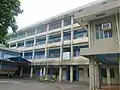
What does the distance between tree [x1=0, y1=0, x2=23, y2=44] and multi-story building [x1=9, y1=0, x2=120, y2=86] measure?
5.85m

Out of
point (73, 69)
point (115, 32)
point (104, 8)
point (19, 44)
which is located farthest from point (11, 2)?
point (19, 44)

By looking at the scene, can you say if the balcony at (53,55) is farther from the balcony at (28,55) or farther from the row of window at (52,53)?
the balcony at (28,55)

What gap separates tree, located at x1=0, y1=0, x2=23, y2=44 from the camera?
502cm

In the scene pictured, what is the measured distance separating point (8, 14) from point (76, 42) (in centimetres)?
1795

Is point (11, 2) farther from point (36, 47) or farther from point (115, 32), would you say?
point (36, 47)

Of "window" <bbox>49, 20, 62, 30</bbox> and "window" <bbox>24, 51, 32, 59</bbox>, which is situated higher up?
"window" <bbox>49, 20, 62, 30</bbox>

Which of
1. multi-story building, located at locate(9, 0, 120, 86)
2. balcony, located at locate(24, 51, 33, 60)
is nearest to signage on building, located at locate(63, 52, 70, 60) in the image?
multi-story building, located at locate(9, 0, 120, 86)

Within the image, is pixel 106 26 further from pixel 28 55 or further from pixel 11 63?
pixel 28 55

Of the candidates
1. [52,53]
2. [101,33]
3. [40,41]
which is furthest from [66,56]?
[101,33]

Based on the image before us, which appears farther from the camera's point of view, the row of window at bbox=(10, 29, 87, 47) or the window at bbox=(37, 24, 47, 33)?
the window at bbox=(37, 24, 47, 33)

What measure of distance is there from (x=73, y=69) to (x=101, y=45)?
14.4 metres

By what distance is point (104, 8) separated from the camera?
9.59 meters

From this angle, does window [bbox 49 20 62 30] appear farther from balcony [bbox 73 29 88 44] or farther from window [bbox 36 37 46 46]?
balcony [bbox 73 29 88 44]

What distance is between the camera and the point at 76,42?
22531mm
